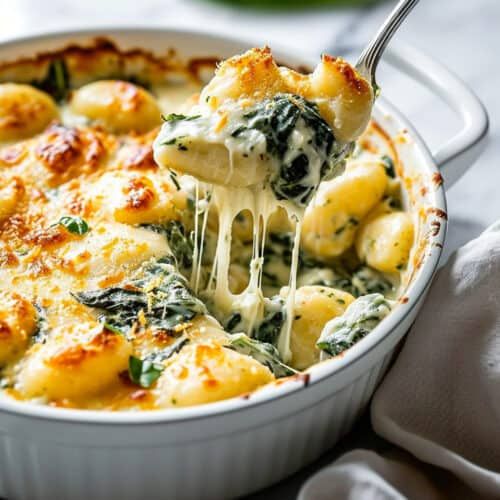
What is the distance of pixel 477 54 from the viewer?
14.5 feet

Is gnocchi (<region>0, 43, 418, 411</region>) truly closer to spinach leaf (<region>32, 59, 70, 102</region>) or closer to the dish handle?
the dish handle

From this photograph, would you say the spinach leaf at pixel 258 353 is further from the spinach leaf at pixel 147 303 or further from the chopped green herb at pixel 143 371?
the chopped green herb at pixel 143 371

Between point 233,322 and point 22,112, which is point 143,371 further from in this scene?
point 22,112

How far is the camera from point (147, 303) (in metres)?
2.46

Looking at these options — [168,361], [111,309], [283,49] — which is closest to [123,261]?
[111,309]

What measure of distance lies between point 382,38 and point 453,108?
1.59 ft

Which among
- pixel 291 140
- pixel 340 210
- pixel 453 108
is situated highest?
pixel 291 140

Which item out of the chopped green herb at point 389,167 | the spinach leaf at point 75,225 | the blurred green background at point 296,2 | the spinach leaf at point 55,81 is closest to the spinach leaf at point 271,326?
the spinach leaf at point 75,225

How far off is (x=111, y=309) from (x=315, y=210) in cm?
81

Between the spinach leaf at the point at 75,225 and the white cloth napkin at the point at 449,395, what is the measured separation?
3.22ft

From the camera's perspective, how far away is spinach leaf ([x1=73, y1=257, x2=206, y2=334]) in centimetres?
242

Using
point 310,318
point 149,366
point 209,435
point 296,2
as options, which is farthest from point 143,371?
point 296,2

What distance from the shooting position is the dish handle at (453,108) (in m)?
2.90

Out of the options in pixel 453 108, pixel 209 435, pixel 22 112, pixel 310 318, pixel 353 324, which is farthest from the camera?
pixel 22 112
